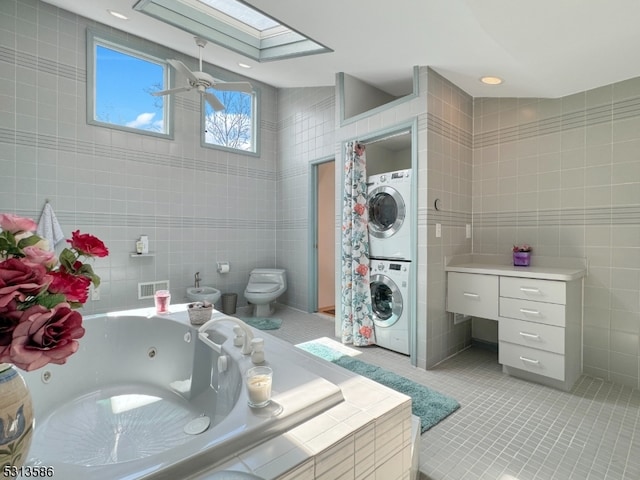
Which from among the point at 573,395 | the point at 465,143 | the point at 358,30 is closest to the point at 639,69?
the point at 465,143

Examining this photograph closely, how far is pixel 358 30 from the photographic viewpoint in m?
2.26

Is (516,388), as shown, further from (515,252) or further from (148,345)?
(148,345)

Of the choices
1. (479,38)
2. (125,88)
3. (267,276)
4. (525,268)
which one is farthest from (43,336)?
(125,88)

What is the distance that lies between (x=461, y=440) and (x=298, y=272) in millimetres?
3031

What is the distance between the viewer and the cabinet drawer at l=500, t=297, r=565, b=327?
2.17 meters

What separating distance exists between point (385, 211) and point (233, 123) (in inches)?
106

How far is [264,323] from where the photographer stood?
3820mm

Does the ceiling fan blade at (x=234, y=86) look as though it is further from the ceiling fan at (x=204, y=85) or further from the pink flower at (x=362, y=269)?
the pink flower at (x=362, y=269)

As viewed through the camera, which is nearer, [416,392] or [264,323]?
[416,392]

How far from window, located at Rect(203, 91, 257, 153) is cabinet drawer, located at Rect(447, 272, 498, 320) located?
3.31 metres

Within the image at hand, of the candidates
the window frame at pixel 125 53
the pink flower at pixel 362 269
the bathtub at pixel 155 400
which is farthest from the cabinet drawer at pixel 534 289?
the window frame at pixel 125 53

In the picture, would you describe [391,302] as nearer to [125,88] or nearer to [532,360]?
[532,360]

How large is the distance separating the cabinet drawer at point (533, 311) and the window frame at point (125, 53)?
3.94 metres

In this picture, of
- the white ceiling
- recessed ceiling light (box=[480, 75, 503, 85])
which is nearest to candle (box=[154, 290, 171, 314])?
the white ceiling
